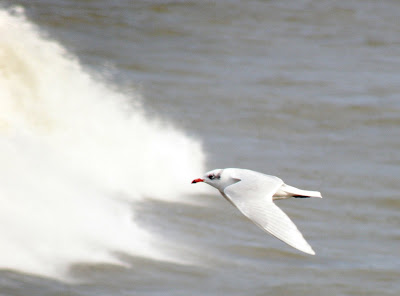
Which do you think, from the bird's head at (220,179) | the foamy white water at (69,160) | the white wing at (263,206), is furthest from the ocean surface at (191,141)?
the white wing at (263,206)

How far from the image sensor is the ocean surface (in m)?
7.98

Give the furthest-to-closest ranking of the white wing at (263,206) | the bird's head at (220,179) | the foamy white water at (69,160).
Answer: the foamy white water at (69,160)
the bird's head at (220,179)
the white wing at (263,206)

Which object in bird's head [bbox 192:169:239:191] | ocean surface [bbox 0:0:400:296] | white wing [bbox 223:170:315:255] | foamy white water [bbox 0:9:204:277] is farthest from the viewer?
foamy white water [bbox 0:9:204:277]

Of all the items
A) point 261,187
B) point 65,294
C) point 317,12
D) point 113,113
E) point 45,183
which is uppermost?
point 317,12

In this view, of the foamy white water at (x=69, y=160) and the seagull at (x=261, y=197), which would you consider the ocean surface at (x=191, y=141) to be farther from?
the seagull at (x=261, y=197)

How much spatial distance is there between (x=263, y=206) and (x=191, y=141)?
20.9 feet

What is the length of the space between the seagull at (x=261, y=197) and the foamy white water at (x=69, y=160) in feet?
5.11

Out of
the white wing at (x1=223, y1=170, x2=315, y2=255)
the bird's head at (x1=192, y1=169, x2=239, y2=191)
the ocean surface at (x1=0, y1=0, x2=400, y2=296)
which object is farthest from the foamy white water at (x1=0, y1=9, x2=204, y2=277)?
the white wing at (x1=223, y1=170, x2=315, y2=255)

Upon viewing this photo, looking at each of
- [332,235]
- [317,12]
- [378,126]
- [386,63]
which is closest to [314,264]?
[332,235]

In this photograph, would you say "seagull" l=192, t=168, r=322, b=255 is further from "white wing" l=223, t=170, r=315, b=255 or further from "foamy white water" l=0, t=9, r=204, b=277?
"foamy white water" l=0, t=9, r=204, b=277

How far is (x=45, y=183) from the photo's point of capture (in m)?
9.83

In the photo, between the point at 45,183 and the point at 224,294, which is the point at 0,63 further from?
the point at 224,294

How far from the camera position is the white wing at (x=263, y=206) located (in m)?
5.38

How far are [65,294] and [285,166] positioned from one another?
15.8 ft
